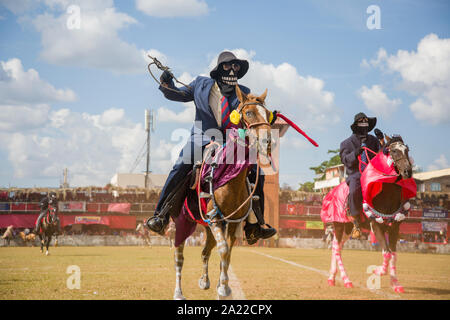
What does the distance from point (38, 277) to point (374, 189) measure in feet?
29.5

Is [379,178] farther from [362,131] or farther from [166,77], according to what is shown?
[166,77]

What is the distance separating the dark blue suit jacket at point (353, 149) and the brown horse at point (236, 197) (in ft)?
15.7

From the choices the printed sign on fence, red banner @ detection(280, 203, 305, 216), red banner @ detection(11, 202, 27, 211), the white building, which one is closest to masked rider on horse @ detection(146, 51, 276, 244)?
red banner @ detection(11, 202, 27, 211)

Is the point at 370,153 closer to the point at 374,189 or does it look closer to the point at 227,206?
the point at 374,189

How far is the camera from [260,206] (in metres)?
7.00

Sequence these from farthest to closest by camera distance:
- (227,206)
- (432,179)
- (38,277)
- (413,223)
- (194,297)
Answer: (432,179)
(413,223)
(38,277)
(194,297)
(227,206)

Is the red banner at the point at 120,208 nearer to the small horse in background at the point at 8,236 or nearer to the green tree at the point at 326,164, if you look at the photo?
the small horse in background at the point at 8,236

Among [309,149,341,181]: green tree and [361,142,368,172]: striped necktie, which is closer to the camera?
[361,142,368,172]: striped necktie

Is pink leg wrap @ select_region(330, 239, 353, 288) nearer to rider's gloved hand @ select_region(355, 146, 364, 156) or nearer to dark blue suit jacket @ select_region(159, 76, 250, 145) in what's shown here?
rider's gloved hand @ select_region(355, 146, 364, 156)

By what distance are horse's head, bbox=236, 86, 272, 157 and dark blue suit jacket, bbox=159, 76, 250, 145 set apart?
2.41ft

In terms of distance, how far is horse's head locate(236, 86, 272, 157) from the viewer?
5.81 meters

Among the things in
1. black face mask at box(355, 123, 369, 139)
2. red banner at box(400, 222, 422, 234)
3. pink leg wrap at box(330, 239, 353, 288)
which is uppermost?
black face mask at box(355, 123, 369, 139)

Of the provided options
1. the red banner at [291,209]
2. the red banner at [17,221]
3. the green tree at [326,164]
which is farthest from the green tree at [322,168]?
the red banner at [17,221]
